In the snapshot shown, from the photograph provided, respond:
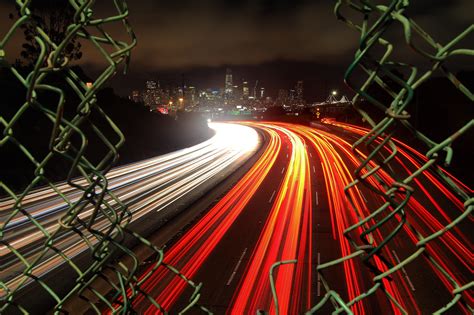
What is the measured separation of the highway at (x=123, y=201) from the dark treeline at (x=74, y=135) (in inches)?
93.1

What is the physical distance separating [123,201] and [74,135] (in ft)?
23.2

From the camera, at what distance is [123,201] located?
18672 mm

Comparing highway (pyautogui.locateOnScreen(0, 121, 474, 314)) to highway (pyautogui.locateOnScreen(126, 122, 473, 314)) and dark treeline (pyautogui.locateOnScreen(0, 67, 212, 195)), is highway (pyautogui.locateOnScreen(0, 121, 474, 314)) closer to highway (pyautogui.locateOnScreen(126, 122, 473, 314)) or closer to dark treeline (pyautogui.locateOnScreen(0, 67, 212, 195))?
highway (pyautogui.locateOnScreen(126, 122, 473, 314))

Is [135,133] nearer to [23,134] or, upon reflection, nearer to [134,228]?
[23,134]

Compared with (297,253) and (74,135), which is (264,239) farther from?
(74,135)

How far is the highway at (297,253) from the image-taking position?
9891 millimetres

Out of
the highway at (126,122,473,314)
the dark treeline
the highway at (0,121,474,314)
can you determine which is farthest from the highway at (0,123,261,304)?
the highway at (126,122,473,314)

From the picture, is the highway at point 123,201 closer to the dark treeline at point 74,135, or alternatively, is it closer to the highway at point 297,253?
the dark treeline at point 74,135

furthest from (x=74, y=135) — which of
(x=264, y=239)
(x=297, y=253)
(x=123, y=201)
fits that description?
(x=297, y=253)

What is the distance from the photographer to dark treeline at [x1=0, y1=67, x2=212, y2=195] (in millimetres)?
21688

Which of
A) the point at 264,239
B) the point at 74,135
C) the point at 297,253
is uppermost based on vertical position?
the point at 74,135

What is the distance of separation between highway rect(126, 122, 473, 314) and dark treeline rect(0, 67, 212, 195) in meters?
5.22

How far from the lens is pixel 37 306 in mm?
9516

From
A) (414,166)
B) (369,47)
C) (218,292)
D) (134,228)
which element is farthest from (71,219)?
(414,166)
